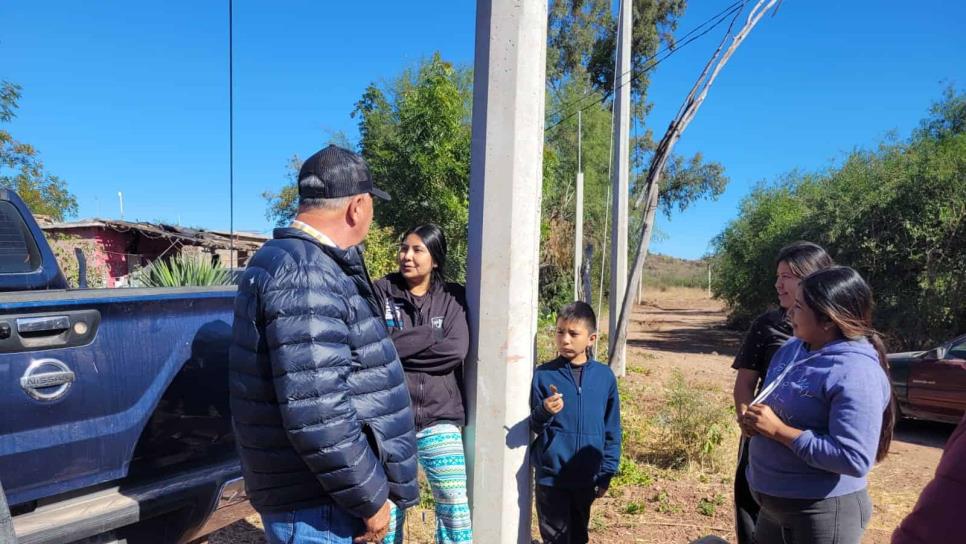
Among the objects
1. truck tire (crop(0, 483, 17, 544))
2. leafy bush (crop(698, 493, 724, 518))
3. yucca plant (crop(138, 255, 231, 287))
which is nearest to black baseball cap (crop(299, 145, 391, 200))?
truck tire (crop(0, 483, 17, 544))

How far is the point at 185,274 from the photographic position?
4.38 meters

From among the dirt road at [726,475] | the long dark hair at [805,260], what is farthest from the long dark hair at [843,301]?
the dirt road at [726,475]

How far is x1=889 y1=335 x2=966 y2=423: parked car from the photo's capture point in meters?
7.09

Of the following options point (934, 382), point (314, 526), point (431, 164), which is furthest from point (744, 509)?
point (431, 164)

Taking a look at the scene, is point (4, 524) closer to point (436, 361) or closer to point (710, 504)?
point (436, 361)

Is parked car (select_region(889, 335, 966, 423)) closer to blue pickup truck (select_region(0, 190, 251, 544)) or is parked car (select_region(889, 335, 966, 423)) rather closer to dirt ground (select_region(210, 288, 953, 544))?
dirt ground (select_region(210, 288, 953, 544))

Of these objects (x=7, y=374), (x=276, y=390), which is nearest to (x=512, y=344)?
(x=276, y=390)

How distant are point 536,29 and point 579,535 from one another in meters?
2.28

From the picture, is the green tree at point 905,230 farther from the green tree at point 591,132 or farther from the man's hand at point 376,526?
the man's hand at point 376,526

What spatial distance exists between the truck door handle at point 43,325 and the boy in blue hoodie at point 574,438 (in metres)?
1.83

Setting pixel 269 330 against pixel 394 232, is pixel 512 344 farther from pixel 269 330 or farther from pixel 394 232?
pixel 394 232

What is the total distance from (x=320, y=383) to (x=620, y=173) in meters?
8.47

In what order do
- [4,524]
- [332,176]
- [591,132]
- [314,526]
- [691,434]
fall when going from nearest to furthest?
[4,524]
[314,526]
[332,176]
[691,434]
[591,132]

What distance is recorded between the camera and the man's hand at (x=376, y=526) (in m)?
1.76
